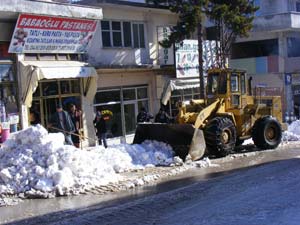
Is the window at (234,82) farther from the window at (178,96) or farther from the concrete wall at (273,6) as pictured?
the concrete wall at (273,6)

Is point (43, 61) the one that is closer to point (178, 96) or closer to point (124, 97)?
point (124, 97)

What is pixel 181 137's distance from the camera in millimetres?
15969

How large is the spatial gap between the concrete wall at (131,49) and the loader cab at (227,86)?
17.1 ft

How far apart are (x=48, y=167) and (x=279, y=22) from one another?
2644 cm

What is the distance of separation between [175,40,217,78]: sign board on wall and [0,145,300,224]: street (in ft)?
37.7

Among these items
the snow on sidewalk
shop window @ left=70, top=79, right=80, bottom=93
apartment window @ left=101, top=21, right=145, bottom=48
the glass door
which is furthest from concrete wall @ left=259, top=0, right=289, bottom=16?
the snow on sidewalk

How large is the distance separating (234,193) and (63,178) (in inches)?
160

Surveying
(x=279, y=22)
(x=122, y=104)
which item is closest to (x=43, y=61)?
(x=122, y=104)

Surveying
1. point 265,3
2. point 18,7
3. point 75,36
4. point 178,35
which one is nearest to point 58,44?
point 75,36

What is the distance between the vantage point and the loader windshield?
17.7 metres

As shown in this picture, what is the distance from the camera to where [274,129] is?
18797 mm

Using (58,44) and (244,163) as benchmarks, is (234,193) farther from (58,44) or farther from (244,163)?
(58,44)

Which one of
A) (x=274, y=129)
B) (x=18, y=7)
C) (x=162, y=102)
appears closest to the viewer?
(x=18, y=7)

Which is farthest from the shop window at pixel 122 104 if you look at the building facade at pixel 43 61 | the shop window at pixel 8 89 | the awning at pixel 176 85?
the shop window at pixel 8 89
